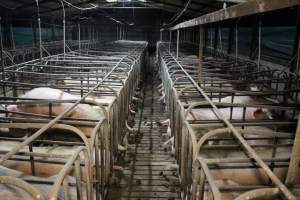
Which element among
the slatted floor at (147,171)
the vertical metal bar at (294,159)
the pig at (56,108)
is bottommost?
the slatted floor at (147,171)

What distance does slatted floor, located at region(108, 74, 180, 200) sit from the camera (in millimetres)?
4188

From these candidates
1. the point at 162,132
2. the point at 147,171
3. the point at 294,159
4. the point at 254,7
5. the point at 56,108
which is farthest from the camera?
the point at 162,132

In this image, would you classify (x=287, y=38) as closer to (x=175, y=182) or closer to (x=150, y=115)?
(x=150, y=115)

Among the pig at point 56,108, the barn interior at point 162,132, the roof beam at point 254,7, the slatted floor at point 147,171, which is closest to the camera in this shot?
the roof beam at point 254,7

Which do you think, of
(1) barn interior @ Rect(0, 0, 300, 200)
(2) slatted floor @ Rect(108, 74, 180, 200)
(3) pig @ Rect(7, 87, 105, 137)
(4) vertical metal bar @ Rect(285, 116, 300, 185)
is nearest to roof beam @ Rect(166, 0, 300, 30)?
(1) barn interior @ Rect(0, 0, 300, 200)

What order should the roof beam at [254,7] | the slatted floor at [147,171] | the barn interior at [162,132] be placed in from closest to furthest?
the roof beam at [254,7] < the barn interior at [162,132] < the slatted floor at [147,171]

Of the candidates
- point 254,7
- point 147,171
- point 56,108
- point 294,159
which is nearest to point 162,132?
point 147,171

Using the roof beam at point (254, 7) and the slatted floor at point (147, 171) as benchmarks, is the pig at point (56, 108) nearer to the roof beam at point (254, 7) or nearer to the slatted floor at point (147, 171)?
the slatted floor at point (147, 171)

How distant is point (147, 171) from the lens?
485 centimetres

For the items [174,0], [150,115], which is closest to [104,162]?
[150,115]

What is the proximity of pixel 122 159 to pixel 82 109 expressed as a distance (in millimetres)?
1302

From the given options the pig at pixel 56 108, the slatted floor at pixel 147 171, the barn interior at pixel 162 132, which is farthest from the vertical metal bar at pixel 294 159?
the pig at pixel 56 108

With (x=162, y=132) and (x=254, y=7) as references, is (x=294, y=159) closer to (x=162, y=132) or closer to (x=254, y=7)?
(x=254, y=7)

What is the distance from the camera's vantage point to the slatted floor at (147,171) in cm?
419
